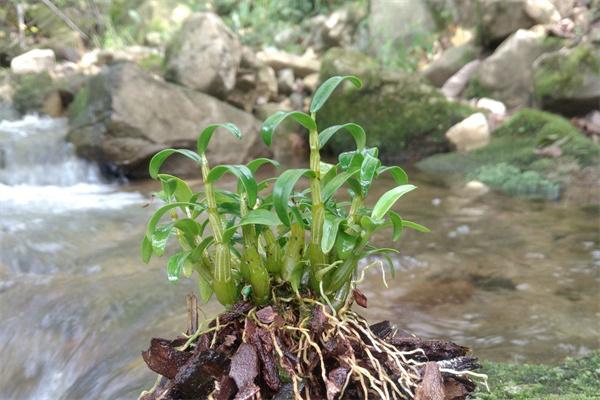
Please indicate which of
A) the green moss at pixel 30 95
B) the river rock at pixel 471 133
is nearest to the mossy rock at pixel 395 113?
the river rock at pixel 471 133

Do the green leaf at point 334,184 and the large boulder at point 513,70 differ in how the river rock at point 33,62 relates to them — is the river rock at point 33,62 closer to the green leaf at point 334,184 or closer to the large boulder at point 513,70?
the large boulder at point 513,70

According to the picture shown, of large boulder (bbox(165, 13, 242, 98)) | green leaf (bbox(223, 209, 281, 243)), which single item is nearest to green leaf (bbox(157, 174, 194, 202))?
green leaf (bbox(223, 209, 281, 243))

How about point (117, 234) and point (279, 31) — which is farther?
point (279, 31)

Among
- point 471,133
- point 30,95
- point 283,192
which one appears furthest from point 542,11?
point 283,192

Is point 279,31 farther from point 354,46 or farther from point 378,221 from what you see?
point 378,221

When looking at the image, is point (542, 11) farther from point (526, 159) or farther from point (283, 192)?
point (283, 192)

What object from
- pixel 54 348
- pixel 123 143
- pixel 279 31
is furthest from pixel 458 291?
pixel 279 31
